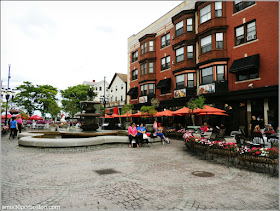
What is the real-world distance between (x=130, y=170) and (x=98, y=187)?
6.22 feet

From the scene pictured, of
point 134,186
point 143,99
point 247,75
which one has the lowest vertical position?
point 134,186

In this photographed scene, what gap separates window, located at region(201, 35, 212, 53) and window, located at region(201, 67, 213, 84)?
2.28 metres

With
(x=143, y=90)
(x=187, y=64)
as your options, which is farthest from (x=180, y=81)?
(x=143, y=90)

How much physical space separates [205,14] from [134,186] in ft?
73.2

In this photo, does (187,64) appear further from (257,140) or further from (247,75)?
(257,140)

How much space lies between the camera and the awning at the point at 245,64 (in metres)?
16.3

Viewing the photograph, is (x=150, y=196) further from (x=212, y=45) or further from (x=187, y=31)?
(x=187, y=31)

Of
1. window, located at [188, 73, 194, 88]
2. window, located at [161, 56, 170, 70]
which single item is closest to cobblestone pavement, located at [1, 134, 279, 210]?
window, located at [188, 73, 194, 88]

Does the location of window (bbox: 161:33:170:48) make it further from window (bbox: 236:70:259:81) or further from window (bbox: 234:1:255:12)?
window (bbox: 236:70:259:81)

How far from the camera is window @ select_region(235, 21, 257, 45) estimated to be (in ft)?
57.4

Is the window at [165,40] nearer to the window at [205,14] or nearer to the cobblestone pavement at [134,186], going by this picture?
the window at [205,14]

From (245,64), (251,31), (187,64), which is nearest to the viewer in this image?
(245,64)

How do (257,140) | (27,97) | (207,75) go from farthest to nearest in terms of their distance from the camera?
(27,97)
(207,75)
(257,140)

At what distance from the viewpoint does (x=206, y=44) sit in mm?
21078
